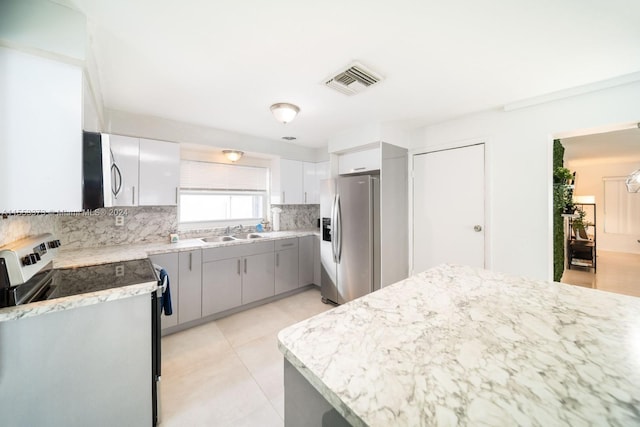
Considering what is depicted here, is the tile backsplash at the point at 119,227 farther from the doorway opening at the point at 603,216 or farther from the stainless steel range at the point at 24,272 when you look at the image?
the doorway opening at the point at 603,216

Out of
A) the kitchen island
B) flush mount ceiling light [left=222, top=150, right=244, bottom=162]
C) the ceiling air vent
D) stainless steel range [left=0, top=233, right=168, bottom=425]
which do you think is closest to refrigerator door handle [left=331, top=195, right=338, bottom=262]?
the ceiling air vent

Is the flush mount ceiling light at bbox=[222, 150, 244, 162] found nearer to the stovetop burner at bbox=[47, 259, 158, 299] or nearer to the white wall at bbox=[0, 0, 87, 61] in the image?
the stovetop burner at bbox=[47, 259, 158, 299]

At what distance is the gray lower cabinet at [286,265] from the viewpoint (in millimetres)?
3283

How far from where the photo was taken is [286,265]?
11.1 feet

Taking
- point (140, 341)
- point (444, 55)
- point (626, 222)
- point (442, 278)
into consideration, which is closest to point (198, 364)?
point (140, 341)

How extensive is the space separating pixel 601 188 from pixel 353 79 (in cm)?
825

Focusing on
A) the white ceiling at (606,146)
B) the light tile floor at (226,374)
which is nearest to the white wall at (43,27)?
the light tile floor at (226,374)

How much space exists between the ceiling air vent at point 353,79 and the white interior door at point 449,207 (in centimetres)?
148

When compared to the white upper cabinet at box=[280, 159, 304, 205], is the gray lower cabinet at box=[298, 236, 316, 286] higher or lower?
lower

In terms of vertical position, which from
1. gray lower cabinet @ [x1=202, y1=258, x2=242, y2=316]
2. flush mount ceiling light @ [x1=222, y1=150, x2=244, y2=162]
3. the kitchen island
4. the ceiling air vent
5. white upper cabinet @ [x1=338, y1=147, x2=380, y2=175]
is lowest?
gray lower cabinet @ [x1=202, y1=258, x2=242, y2=316]

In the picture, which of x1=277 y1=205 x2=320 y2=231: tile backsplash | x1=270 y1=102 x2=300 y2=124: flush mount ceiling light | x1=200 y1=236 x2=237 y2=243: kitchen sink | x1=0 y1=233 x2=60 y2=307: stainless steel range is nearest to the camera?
x1=0 y1=233 x2=60 y2=307: stainless steel range

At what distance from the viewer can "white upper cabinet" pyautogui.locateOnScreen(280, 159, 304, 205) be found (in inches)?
148

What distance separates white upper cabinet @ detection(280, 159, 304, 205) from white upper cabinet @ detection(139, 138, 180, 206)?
1459 mm

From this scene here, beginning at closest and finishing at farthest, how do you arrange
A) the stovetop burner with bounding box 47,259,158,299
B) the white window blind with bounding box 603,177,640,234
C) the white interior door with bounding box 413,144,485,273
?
the stovetop burner with bounding box 47,259,158,299 < the white interior door with bounding box 413,144,485,273 < the white window blind with bounding box 603,177,640,234
